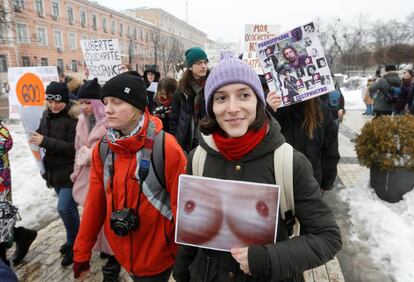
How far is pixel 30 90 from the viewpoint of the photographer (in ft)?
15.9

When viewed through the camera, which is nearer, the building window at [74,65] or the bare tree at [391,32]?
the building window at [74,65]

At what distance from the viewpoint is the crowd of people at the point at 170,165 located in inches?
55.4

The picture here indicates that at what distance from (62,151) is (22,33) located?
4810 centimetres

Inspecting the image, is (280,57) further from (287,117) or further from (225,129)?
(225,129)

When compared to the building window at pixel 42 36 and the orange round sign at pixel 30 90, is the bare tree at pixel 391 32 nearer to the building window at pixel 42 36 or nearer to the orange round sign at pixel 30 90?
the building window at pixel 42 36

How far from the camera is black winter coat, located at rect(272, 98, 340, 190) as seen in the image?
9.65ft

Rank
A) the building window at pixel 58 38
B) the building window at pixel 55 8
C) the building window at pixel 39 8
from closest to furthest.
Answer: the building window at pixel 39 8, the building window at pixel 55 8, the building window at pixel 58 38

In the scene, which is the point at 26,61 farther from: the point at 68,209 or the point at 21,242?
the point at 68,209

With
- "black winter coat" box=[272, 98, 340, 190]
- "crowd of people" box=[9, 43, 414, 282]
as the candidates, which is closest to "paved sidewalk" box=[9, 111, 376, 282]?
"crowd of people" box=[9, 43, 414, 282]

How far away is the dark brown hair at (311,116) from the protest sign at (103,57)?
12.3ft

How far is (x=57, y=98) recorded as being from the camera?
349cm

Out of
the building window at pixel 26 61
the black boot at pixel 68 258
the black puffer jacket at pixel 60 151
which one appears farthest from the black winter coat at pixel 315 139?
the building window at pixel 26 61

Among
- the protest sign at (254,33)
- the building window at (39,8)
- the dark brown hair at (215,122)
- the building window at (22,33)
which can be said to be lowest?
the dark brown hair at (215,122)

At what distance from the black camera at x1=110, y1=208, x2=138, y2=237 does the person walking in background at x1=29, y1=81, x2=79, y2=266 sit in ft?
5.84
